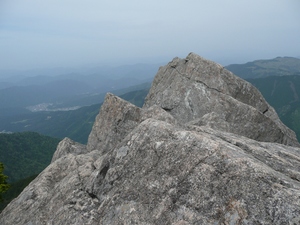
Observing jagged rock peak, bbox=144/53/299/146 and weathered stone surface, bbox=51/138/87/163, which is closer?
weathered stone surface, bbox=51/138/87/163

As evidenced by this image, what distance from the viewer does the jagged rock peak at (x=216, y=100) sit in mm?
41938

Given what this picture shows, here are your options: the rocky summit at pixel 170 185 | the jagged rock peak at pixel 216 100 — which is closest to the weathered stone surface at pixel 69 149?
the rocky summit at pixel 170 185

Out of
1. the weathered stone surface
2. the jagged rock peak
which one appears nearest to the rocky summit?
the weathered stone surface

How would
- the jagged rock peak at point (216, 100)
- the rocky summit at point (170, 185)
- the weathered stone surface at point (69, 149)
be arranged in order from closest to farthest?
the rocky summit at point (170, 185) → the weathered stone surface at point (69, 149) → the jagged rock peak at point (216, 100)

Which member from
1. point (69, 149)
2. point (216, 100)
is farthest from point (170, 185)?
point (216, 100)

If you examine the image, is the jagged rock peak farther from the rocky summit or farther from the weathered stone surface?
the rocky summit

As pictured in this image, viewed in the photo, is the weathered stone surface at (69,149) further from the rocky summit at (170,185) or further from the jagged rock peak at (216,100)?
the jagged rock peak at (216,100)

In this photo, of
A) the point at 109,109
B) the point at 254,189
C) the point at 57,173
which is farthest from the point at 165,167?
the point at 109,109

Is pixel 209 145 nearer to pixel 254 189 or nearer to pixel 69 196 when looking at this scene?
pixel 254 189

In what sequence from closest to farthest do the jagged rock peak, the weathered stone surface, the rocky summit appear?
the rocky summit, the weathered stone surface, the jagged rock peak

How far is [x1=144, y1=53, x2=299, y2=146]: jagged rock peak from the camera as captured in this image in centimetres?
4194

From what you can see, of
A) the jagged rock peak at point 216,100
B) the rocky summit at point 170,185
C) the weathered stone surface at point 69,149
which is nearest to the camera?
the rocky summit at point 170,185

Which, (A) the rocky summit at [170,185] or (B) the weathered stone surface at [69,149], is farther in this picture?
(B) the weathered stone surface at [69,149]

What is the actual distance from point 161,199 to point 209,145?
4733 millimetres
